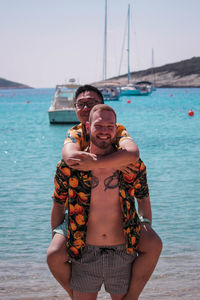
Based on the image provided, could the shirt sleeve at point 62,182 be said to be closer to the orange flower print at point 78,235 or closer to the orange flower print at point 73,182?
the orange flower print at point 73,182

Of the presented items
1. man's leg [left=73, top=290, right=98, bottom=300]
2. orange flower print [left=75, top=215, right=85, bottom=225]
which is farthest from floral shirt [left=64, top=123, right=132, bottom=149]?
man's leg [left=73, top=290, right=98, bottom=300]

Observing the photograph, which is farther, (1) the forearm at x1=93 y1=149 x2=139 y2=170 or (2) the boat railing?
(2) the boat railing

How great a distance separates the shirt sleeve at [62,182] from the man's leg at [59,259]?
24 centimetres

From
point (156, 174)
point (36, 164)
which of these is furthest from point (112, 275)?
point (36, 164)

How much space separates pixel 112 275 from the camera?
2975 millimetres

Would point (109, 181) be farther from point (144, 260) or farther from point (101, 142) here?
point (144, 260)

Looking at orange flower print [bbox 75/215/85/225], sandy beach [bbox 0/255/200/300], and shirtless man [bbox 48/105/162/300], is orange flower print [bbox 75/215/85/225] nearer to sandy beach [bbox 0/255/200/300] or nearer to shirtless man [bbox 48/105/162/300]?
shirtless man [bbox 48/105/162/300]

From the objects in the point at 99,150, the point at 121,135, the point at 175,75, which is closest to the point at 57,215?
the point at 99,150

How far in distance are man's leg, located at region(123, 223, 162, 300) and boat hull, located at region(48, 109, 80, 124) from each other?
24.6m

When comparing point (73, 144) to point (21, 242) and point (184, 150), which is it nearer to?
point (21, 242)

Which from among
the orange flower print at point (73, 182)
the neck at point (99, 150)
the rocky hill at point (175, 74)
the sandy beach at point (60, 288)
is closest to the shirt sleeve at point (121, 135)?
the neck at point (99, 150)

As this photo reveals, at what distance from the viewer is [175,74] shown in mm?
156875

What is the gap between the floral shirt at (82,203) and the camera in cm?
291

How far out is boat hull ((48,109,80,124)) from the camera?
1091 inches
